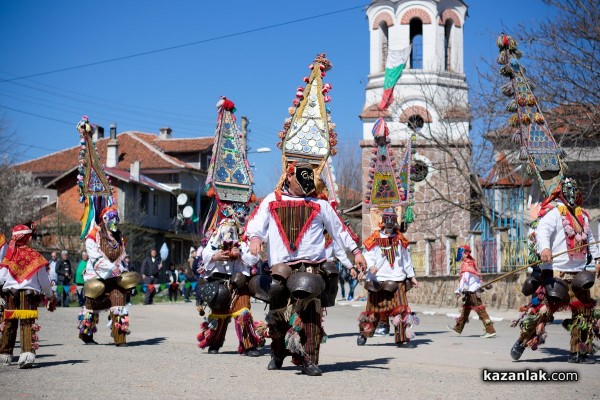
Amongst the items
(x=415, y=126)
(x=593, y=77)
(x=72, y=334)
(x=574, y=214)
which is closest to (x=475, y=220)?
(x=415, y=126)

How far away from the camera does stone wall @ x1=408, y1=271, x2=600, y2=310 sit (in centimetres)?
2212

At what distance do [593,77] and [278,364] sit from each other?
14.0 meters

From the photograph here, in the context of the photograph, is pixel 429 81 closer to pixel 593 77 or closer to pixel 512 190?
pixel 512 190

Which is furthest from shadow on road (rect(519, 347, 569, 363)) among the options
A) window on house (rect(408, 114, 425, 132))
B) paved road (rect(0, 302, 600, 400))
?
window on house (rect(408, 114, 425, 132))

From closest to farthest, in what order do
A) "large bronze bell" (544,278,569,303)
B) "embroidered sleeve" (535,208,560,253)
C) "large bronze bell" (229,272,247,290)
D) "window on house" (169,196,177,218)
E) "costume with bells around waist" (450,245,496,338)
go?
"large bronze bell" (544,278,569,303) → "embroidered sleeve" (535,208,560,253) → "large bronze bell" (229,272,247,290) → "costume with bells around waist" (450,245,496,338) → "window on house" (169,196,177,218)

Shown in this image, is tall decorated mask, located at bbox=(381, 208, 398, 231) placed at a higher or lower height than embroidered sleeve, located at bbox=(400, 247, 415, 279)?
higher

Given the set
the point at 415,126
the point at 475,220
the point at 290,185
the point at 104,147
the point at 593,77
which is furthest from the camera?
the point at 104,147

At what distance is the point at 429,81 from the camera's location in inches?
1337

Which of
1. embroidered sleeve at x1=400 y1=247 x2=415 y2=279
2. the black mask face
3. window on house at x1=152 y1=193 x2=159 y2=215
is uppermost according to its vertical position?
window on house at x1=152 y1=193 x2=159 y2=215

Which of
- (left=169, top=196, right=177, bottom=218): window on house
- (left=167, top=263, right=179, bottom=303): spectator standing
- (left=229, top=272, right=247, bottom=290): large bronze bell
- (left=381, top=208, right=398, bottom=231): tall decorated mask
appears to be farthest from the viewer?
(left=169, top=196, right=177, bottom=218): window on house

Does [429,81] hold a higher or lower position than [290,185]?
higher

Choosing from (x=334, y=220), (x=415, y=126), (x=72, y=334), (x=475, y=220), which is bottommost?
(x=72, y=334)

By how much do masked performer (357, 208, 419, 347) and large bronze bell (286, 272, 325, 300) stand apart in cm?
426

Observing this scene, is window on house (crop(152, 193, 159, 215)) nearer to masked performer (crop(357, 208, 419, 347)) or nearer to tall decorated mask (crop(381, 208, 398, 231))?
masked performer (crop(357, 208, 419, 347))
